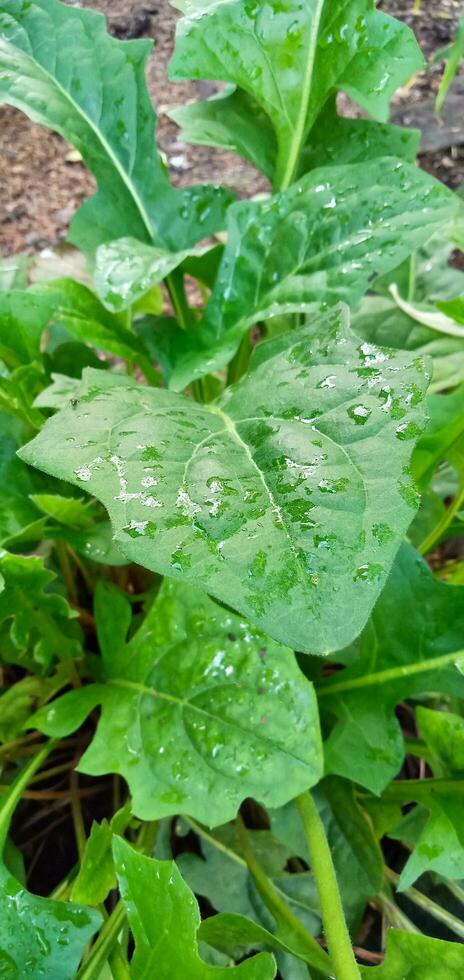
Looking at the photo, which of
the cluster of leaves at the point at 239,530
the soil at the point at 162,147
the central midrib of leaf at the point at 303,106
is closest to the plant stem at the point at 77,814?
the cluster of leaves at the point at 239,530

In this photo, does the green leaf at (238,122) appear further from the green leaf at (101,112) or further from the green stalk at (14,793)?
the green stalk at (14,793)

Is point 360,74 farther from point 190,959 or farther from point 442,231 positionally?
point 190,959

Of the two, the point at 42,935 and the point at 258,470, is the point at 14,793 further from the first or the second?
the point at 258,470

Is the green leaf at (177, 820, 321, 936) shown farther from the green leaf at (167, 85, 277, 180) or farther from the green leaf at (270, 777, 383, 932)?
the green leaf at (167, 85, 277, 180)

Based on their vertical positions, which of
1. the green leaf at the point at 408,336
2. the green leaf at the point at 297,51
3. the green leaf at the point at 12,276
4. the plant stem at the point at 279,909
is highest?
the green leaf at the point at 297,51

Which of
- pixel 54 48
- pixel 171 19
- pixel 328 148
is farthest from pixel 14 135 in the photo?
pixel 328 148

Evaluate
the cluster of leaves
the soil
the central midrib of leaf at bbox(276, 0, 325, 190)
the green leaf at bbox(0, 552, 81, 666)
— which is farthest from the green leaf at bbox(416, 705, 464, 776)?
the soil

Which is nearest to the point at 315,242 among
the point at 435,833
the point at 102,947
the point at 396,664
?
the point at 396,664
